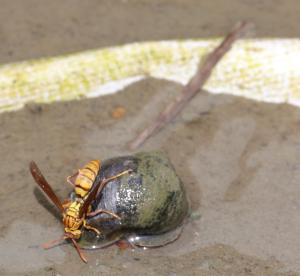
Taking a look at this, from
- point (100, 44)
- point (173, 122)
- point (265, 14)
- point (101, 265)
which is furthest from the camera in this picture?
point (265, 14)

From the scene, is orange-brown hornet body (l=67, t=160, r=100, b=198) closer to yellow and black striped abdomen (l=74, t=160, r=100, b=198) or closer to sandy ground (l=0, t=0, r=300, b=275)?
yellow and black striped abdomen (l=74, t=160, r=100, b=198)

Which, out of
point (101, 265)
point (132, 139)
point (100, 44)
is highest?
point (100, 44)

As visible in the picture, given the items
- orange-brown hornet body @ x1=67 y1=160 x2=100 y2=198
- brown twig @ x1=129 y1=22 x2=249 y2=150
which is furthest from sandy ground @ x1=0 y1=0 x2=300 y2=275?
orange-brown hornet body @ x1=67 y1=160 x2=100 y2=198

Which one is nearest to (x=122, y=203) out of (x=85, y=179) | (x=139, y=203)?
(x=139, y=203)

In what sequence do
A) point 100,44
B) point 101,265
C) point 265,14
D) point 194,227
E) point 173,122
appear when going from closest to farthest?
point 101,265
point 194,227
point 173,122
point 100,44
point 265,14

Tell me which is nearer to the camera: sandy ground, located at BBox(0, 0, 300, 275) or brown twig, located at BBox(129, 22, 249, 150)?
sandy ground, located at BBox(0, 0, 300, 275)

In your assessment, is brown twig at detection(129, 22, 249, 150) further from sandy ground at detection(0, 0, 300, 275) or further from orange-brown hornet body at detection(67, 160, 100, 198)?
orange-brown hornet body at detection(67, 160, 100, 198)

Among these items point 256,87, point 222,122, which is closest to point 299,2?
point 256,87

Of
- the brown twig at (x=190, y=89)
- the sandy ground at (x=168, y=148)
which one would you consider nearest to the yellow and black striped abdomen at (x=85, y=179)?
the sandy ground at (x=168, y=148)

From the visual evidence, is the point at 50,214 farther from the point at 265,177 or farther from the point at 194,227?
the point at 265,177
